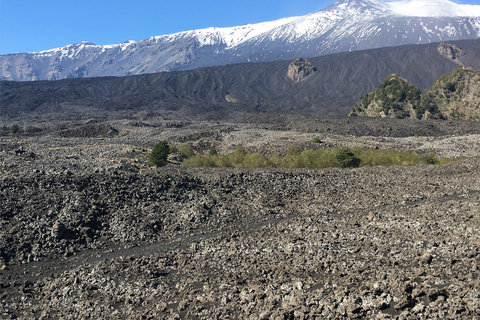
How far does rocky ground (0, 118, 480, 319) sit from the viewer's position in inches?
666

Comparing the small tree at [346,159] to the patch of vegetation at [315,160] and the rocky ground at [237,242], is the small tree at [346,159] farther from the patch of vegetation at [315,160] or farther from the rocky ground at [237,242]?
the rocky ground at [237,242]

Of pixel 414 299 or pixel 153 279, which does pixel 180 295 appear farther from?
pixel 414 299

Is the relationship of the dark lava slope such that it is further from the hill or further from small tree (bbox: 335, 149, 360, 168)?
small tree (bbox: 335, 149, 360, 168)

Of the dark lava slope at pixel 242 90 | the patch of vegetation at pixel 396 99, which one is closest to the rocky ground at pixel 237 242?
the patch of vegetation at pixel 396 99

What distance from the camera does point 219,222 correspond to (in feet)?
95.6

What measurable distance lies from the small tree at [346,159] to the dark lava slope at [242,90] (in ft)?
301

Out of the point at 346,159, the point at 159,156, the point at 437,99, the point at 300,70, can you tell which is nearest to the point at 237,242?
the point at 159,156

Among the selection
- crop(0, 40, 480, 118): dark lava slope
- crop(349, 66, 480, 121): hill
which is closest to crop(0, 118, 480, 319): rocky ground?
crop(349, 66, 480, 121): hill

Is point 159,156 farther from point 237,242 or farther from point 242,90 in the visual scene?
point 242,90

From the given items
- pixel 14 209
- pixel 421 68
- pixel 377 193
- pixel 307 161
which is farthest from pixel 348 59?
pixel 14 209

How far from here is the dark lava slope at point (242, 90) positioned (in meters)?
149

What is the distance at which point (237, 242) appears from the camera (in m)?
25.0

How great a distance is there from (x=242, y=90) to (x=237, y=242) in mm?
164568

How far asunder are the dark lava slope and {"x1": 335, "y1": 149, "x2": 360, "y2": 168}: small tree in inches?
3613
